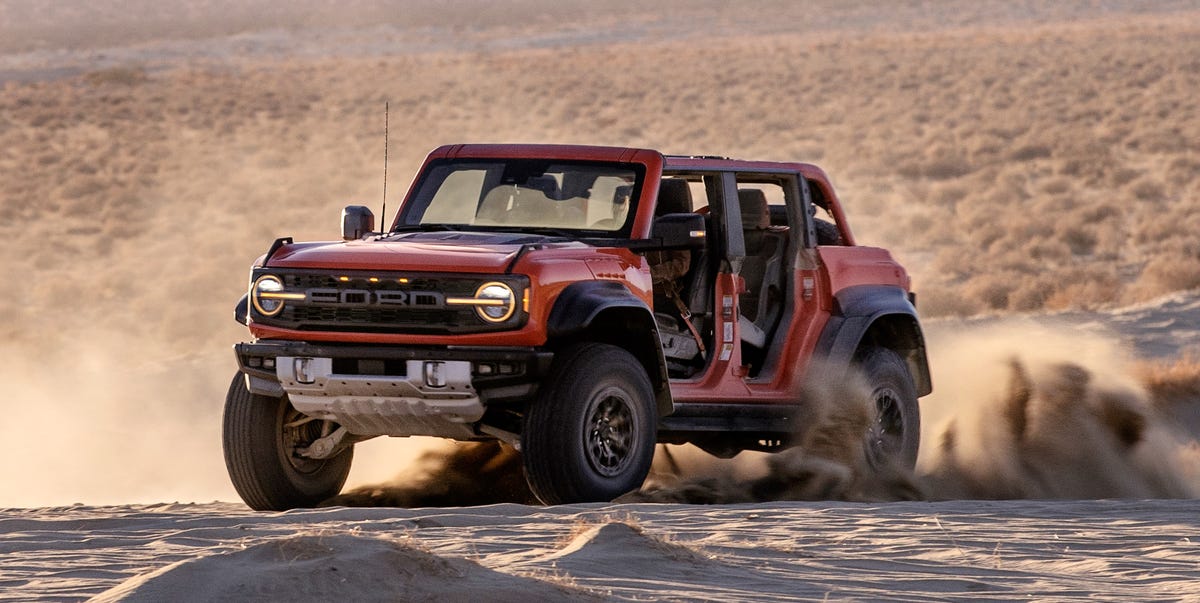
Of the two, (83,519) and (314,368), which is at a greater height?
(314,368)

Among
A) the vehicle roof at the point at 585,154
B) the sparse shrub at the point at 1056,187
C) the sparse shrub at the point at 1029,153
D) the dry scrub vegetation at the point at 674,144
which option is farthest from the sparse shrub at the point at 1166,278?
the sparse shrub at the point at 1029,153

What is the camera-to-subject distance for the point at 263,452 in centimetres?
934

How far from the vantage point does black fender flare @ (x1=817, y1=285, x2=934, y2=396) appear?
10.6 meters

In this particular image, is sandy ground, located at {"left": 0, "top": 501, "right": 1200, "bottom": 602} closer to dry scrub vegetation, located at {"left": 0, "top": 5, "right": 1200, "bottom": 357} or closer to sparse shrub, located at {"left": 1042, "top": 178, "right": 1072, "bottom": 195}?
dry scrub vegetation, located at {"left": 0, "top": 5, "right": 1200, "bottom": 357}

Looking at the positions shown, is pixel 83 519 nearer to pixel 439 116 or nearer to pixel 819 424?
pixel 819 424

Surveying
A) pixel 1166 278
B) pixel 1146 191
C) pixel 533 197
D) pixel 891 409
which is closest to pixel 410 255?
pixel 533 197

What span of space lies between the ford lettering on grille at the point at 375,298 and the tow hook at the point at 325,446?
839mm

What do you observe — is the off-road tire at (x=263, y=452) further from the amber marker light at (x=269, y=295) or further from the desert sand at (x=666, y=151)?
the amber marker light at (x=269, y=295)

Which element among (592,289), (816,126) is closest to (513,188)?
A: (592,289)

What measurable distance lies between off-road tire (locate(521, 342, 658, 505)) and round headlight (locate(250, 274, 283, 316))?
3.94ft

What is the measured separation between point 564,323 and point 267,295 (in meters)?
1.31

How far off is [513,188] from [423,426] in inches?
59.4

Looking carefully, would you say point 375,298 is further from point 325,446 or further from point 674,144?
point 674,144

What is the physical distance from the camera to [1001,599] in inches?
265
